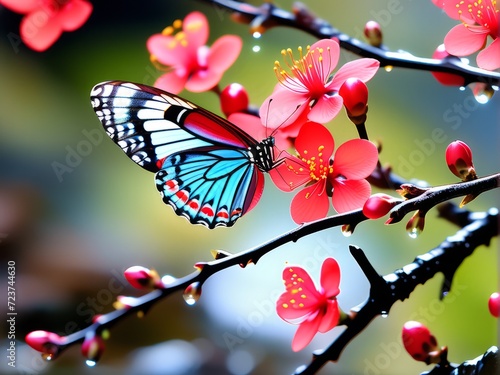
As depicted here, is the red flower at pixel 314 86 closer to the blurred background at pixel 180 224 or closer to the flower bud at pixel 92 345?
the blurred background at pixel 180 224

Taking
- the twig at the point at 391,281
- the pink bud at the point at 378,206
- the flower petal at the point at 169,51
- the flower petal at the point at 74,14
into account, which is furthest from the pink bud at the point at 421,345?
the flower petal at the point at 74,14

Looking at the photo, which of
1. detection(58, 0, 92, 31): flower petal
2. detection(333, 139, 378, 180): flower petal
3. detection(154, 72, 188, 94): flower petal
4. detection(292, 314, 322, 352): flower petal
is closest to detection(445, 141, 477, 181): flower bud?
detection(333, 139, 378, 180): flower petal

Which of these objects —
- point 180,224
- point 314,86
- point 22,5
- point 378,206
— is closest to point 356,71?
point 314,86

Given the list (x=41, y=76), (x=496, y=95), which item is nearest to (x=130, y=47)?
(x=41, y=76)

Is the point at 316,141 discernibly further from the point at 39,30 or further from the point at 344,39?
the point at 39,30

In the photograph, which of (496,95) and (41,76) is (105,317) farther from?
(496,95)

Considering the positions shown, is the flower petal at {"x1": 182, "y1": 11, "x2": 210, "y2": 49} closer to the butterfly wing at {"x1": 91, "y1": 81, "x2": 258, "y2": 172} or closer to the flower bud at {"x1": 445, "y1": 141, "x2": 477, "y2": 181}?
the butterfly wing at {"x1": 91, "y1": 81, "x2": 258, "y2": 172}
